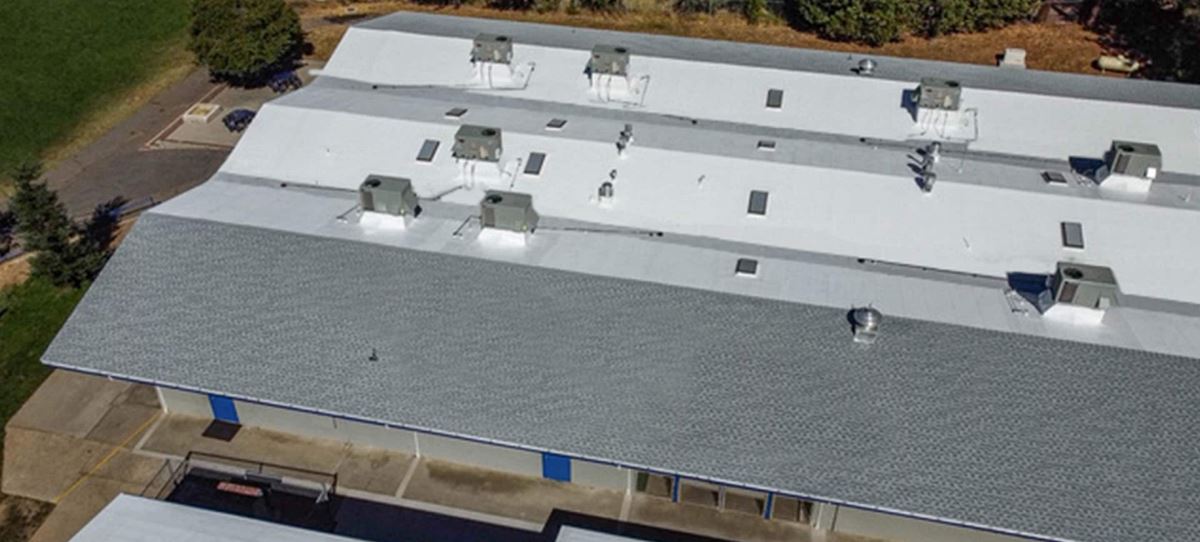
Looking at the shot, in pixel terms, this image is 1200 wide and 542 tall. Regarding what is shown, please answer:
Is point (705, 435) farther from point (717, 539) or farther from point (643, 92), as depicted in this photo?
point (643, 92)

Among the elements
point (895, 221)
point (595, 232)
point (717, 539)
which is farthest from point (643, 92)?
point (717, 539)

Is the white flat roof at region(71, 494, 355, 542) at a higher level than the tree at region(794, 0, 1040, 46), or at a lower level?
lower

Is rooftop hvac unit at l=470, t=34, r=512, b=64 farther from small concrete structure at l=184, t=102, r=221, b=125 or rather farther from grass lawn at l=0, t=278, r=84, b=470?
grass lawn at l=0, t=278, r=84, b=470

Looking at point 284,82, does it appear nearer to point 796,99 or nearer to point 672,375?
point 796,99

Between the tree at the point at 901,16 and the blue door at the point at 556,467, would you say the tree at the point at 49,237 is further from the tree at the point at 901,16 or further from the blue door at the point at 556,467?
the tree at the point at 901,16

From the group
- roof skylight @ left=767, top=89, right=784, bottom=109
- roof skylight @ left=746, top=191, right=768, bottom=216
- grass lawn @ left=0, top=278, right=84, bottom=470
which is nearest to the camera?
grass lawn @ left=0, top=278, right=84, bottom=470

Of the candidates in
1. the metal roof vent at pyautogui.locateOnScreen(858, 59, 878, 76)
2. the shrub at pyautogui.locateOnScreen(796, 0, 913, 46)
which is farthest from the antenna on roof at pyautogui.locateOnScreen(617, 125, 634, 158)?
the shrub at pyautogui.locateOnScreen(796, 0, 913, 46)

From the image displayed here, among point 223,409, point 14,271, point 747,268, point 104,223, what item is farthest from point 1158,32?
point 14,271
